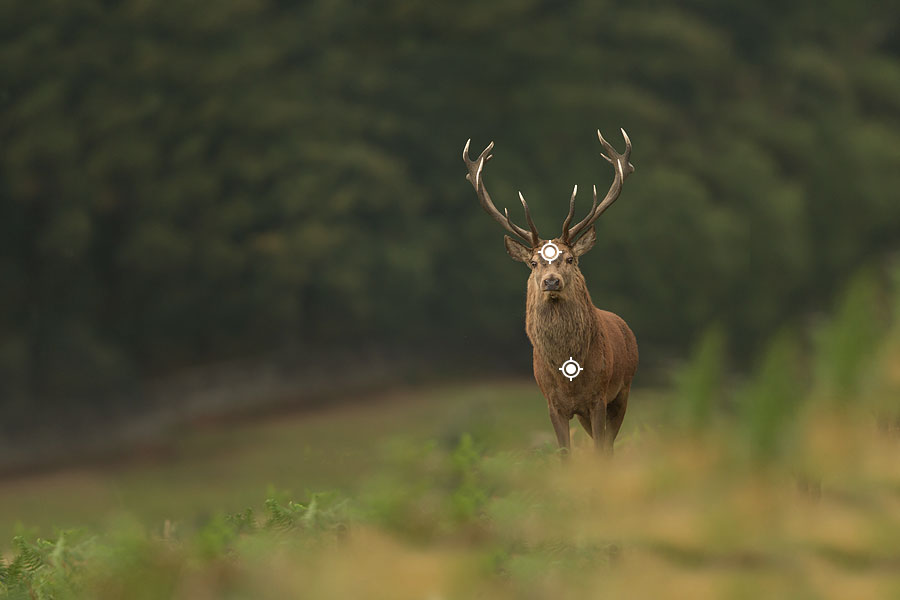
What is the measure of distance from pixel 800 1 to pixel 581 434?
22.2 meters

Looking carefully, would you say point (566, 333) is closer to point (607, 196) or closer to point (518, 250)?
point (518, 250)

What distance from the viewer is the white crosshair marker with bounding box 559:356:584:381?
15.6ft

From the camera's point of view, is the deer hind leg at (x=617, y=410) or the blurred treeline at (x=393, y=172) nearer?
the deer hind leg at (x=617, y=410)

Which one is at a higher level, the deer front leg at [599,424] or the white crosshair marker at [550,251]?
the white crosshair marker at [550,251]

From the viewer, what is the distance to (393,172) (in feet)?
66.6

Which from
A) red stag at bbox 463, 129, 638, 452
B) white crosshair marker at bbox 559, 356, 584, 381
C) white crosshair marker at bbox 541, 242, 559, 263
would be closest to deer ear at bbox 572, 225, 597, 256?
red stag at bbox 463, 129, 638, 452

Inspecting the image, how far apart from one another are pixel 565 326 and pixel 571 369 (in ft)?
0.64

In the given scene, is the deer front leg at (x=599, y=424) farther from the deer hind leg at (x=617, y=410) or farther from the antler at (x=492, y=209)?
the antler at (x=492, y=209)

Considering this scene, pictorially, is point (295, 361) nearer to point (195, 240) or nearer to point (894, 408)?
point (195, 240)

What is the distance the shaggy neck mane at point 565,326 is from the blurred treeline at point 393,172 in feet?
44.3

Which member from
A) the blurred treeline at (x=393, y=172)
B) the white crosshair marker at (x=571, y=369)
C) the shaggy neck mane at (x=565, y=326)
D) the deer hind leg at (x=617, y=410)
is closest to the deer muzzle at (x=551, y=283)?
the shaggy neck mane at (x=565, y=326)

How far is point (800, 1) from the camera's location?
25750mm

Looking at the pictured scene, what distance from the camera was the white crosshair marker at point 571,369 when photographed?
4.77 metres

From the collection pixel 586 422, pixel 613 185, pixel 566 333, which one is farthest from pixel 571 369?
pixel 613 185
